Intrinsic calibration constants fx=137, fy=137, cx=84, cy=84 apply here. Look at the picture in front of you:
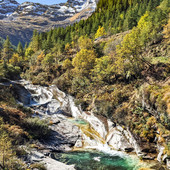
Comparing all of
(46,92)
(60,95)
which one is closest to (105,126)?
(60,95)

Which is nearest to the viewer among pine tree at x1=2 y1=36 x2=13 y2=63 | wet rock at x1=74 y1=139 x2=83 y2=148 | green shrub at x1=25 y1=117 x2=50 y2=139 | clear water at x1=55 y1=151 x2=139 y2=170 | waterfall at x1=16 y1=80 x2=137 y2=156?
clear water at x1=55 y1=151 x2=139 y2=170

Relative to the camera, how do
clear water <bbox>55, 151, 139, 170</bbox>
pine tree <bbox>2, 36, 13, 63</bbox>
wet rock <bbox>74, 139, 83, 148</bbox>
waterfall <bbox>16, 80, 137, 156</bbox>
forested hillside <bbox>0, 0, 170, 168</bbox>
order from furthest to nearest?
pine tree <bbox>2, 36, 13, 63</bbox>
wet rock <bbox>74, 139, 83, 148</bbox>
waterfall <bbox>16, 80, 137, 156</bbox>
forested hillside <bbox>0, 0, 170, 168</bbox>
clear water <bbox>55, 151, 139, 170</bbox>

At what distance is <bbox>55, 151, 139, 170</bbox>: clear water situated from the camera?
14.7 meters

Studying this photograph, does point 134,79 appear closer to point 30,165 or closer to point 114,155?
point 114,155

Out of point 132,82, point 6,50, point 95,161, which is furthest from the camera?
point 6,50

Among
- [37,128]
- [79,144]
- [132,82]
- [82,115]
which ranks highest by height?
[132,82]

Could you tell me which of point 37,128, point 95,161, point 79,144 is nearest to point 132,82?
point 79,144

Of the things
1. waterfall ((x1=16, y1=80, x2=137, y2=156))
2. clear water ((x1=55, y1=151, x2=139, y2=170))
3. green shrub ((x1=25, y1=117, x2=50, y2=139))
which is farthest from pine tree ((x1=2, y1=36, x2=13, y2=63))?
clear water ((x1=55, y1=151, x2=139, y2=170))

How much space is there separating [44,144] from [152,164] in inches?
514

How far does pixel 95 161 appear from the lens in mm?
15766

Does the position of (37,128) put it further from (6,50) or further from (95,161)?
(6,50)

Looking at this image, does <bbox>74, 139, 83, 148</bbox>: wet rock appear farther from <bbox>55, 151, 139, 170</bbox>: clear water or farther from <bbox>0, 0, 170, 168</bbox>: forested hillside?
<bbox>0, 0, 170, 168</bbox>: forested hillside

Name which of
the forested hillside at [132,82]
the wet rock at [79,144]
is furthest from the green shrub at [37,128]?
the forested hillside at [132,82]

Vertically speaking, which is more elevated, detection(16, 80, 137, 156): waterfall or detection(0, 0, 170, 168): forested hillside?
detection(0, 0, 170, 168): forested hillside
